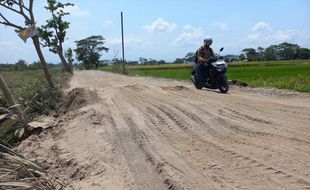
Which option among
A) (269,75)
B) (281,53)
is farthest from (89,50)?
(269,75)

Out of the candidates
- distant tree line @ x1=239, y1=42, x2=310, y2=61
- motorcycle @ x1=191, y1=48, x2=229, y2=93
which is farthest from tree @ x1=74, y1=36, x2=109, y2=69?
motorcycle @ x1=191, y1=48, x2=229, y2=93

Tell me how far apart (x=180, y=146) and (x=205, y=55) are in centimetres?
850

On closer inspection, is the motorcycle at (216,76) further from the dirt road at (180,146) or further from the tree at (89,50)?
the tree at (89,50)

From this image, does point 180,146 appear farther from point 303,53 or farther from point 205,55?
point 303,53

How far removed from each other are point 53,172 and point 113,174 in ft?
4.66

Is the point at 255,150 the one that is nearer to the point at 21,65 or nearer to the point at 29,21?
the point at 29,21

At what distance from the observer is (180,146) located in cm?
682

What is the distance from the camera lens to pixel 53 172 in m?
7.11

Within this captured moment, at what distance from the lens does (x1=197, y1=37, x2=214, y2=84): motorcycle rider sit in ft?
48.7

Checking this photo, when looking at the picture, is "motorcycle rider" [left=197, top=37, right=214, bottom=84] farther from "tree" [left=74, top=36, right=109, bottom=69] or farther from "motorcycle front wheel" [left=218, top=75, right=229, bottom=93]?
"tree" [left=74, top=36, right=109, bottom=69]

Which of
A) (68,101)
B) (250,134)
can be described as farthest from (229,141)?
(68,101)

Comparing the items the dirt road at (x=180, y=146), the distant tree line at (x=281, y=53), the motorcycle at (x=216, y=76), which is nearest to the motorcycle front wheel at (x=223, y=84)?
the motorcycle at (x=216, y=76)

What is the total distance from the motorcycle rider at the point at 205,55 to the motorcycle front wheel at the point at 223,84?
0.83 m

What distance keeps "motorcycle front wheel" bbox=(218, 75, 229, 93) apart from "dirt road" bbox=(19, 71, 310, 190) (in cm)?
353
